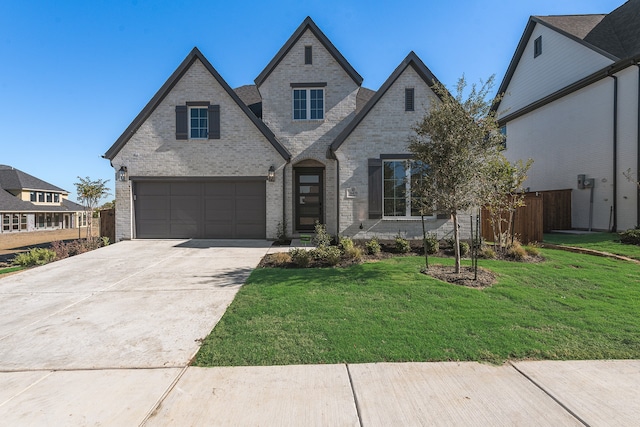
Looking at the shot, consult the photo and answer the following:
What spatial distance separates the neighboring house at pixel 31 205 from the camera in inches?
1339

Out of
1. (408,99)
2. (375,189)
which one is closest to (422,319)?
(375,189)

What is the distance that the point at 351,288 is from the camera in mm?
5539

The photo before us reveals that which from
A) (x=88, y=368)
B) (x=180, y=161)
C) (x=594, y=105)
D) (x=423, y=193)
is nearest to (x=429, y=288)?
(x=423, y=193)

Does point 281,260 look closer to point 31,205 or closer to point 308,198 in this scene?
point 308,198

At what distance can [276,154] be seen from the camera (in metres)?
11.7

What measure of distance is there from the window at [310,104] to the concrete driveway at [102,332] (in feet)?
24.3

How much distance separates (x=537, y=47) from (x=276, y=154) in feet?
55.8

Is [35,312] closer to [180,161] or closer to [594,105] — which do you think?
[180,161]

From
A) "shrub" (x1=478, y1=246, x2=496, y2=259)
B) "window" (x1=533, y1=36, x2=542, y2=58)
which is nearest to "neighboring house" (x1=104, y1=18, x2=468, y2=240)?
"shrub" (x1=478, y1=246, x2=496, y2=259)

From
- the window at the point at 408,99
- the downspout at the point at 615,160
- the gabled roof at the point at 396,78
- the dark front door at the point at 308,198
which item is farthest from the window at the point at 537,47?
the dark front door at the point at 308,198

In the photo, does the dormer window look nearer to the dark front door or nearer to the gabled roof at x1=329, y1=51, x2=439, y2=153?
the dark front door

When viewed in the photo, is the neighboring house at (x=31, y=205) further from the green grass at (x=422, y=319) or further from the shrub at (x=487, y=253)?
the shrub at (x=487, y=253)

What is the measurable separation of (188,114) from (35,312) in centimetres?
882

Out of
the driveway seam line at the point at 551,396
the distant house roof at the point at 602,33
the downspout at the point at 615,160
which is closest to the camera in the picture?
the driveway seam line at the point at 551,396
